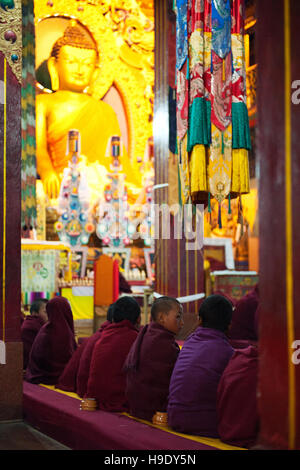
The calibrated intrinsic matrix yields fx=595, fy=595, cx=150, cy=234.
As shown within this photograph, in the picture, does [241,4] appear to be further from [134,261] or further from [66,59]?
[66,59]

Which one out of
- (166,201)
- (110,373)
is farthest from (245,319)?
(166,201)

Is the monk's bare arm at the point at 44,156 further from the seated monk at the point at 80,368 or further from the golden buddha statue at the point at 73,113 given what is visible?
the seated monk at the point at 80,368

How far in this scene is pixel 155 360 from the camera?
3.09 m

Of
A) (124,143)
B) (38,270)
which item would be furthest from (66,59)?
(38,270)

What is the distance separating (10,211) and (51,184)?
867 cm

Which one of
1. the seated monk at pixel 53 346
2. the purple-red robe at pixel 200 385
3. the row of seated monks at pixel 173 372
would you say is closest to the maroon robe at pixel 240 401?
the row of seated monks at pixel 173 372

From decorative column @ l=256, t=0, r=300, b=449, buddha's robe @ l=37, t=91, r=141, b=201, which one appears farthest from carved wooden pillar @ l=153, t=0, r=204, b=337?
buddha's robe @ l=37, t=91, r=141, b=201

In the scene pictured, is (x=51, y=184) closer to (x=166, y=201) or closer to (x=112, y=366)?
(x=166, y=201)

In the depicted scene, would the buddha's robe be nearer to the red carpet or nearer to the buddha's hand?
the buddha's hand

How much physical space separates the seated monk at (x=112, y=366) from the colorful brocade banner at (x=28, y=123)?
721cm

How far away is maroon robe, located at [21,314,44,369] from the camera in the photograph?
15.3 ft

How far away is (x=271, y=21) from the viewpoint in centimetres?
187

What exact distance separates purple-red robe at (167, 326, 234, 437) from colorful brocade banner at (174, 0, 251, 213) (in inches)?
53.6
